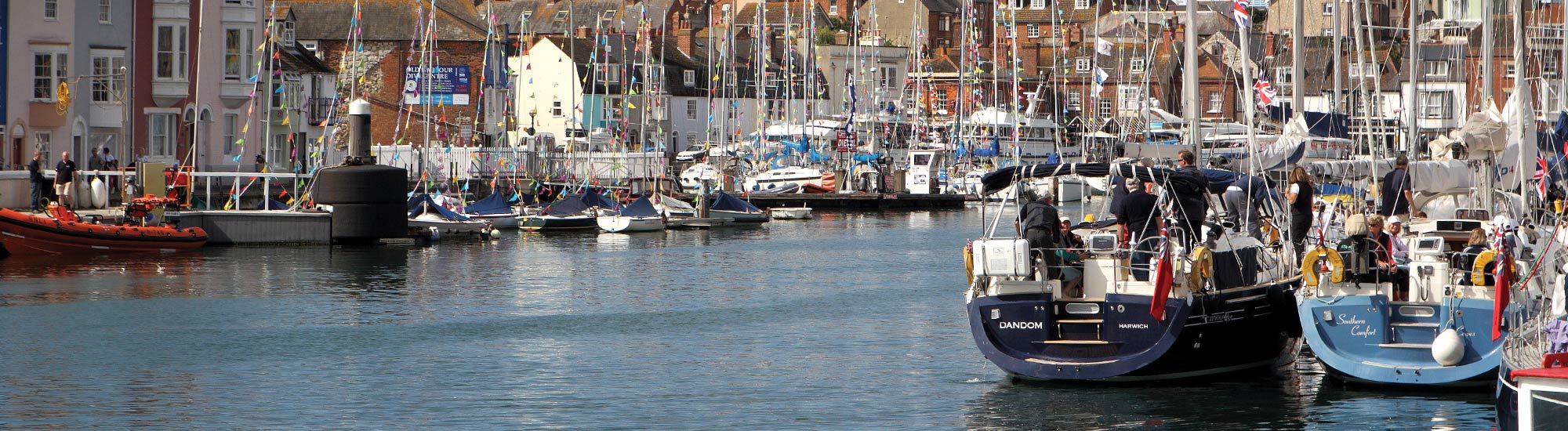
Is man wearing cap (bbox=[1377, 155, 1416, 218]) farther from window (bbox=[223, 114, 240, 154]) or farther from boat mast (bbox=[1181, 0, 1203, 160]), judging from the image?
window (bbox=[223, 114, 240, 154])

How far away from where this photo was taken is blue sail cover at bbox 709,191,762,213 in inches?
2697

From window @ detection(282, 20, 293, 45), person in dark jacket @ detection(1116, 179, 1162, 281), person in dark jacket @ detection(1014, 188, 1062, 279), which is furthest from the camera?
window @ detection(282, 20, 293, 45)

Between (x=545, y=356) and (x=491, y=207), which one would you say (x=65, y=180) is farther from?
(x=545, y=356)

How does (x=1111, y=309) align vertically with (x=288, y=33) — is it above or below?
below

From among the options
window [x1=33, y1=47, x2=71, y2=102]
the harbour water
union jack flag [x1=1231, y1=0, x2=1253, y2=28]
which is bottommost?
the harbour water

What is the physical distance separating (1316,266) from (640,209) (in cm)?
4320

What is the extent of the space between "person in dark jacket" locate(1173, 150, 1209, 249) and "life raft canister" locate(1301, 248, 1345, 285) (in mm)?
1752

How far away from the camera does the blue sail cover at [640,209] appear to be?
62.8 meters

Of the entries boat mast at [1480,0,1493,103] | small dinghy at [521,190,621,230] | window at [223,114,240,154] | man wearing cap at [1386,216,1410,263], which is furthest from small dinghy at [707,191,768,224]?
man wearing cap at [1386,216,1410,263]

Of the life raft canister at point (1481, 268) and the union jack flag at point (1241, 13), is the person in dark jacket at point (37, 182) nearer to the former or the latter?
the union jack flag at point (1241, 13)

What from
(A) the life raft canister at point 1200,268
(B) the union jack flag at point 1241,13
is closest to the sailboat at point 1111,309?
(A) the life raft canister at point 1200,268

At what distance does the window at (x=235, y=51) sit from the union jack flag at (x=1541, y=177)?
149 feet

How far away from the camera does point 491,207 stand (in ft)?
201

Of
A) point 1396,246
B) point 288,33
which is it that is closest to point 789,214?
point 288,33
